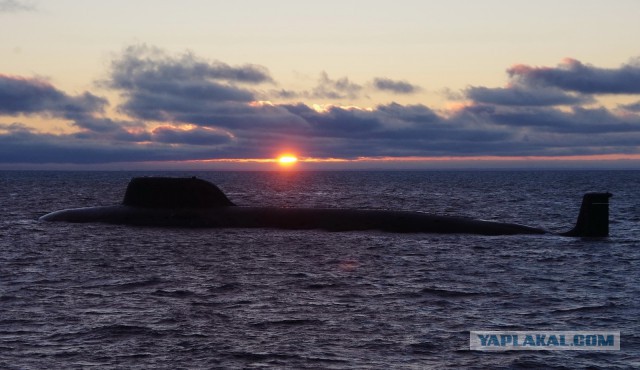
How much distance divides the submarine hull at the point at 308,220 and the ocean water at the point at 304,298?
2.26m

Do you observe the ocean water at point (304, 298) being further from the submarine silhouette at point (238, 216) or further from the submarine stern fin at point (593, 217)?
the submarine silhouette at point (238, 216)

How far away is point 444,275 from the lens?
102ft

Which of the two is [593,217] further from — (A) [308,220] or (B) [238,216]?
(B) [238,216]

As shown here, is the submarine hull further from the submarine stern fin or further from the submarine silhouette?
the submarine stern fin

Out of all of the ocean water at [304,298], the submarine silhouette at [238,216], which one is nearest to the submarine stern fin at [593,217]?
the submarine silhouette at [238,216]

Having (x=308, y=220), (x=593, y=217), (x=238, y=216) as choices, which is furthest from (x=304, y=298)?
(x=593, y=217)

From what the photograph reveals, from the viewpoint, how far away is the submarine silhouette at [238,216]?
153ft

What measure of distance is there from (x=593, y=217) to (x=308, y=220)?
17.4 metres

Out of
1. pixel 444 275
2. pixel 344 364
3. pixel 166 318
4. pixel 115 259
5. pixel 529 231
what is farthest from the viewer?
pixel 529 231

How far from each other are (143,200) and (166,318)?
28.4 metres

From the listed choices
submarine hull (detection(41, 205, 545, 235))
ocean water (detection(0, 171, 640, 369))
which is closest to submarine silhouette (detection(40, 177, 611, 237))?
submarine hull (detection(41, 205, 545, 235))

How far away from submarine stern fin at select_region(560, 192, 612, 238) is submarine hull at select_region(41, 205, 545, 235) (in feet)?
10.1

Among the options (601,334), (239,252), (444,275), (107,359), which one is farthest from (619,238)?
(107,359)

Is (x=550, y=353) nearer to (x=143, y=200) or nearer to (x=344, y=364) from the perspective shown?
(x=344, y=364)
